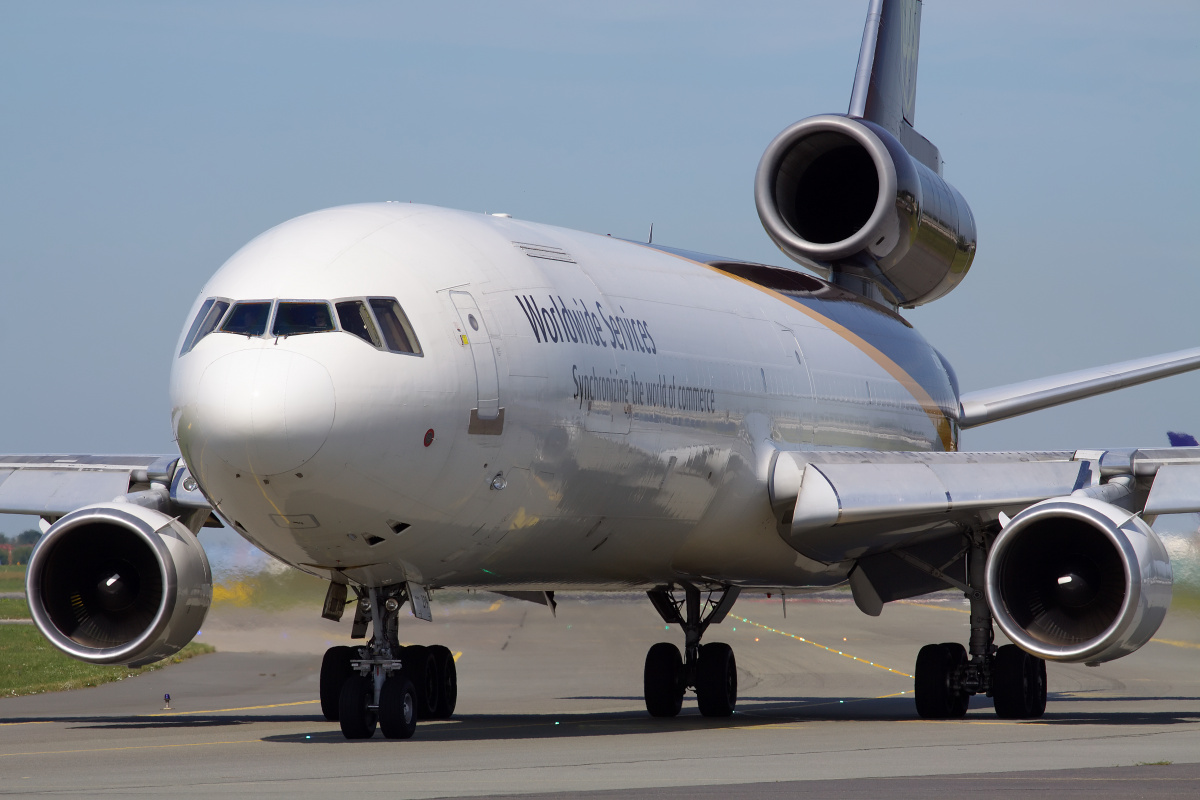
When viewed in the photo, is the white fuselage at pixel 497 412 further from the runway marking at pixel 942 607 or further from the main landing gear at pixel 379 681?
the runway marking at pixel 942 607

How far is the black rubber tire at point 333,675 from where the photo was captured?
14.8m

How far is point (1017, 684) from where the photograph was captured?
661 inches

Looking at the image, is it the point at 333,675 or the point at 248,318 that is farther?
the point at 333,675

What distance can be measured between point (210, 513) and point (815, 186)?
939cm

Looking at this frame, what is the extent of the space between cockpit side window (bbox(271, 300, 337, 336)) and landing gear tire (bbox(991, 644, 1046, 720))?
8.05 m

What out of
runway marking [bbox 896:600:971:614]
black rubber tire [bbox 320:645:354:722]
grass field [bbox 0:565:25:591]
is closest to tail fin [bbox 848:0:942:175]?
black rubber tire [bbox 320:645:354:722]

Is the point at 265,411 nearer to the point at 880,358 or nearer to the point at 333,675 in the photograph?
the point at 333,675

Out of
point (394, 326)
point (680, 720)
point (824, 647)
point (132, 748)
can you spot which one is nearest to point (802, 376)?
point (680, 720)

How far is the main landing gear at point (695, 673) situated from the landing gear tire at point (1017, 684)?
2.71 m

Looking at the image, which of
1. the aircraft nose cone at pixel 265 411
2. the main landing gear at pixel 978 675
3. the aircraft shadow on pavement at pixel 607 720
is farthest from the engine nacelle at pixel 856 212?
the aircraft nose cone at pixel 265 411

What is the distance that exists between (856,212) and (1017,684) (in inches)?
302

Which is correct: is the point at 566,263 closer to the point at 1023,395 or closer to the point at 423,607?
the point at 423,607

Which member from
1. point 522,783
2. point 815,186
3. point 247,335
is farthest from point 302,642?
point 522,783

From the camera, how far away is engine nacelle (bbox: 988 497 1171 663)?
1391 centimetres
